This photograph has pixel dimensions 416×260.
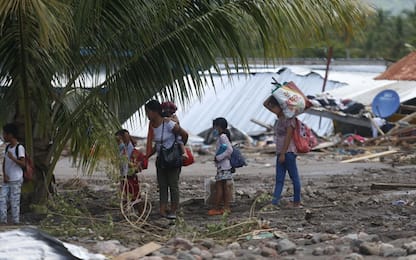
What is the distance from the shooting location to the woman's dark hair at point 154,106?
10.6 m

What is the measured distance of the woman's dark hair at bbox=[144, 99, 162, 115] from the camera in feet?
34.9

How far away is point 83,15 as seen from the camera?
1020 cm

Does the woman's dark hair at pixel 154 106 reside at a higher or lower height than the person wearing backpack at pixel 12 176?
higher

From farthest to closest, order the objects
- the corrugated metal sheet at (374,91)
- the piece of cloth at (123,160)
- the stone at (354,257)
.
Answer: the corrugated metal sheet at (374,91) → the piece of cloth at (123,160) → the stone at (354,257)

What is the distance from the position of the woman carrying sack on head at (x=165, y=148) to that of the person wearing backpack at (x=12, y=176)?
1647mm

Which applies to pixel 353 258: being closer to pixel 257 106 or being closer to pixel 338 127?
pixel 338 127

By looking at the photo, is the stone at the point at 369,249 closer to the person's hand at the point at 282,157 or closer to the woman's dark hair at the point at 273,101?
the person's hand at the point at 282,157

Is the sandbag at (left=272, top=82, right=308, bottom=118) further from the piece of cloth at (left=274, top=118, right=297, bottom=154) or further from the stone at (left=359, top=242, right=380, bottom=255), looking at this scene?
the stone at (left=359, top=242, right=380, bottom=255)

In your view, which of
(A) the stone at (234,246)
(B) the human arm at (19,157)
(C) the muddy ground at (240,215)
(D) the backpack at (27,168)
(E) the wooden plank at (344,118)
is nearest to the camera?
(A) the stone at (234,246)

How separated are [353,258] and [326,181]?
29.5 feet

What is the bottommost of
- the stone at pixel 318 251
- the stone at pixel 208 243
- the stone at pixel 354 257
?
the stone at pixel 354 257

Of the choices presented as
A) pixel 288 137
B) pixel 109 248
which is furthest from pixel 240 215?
pixel 109 248

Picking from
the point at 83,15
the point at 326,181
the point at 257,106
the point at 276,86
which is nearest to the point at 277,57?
the point at 276,86

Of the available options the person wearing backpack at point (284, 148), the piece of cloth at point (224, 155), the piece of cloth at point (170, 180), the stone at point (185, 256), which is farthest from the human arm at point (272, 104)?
the stone at point (185, 256)
